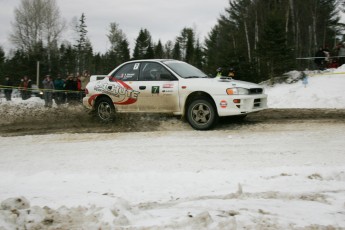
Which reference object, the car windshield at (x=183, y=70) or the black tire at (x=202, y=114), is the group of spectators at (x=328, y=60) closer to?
the car windshield at (x=183, y=70)

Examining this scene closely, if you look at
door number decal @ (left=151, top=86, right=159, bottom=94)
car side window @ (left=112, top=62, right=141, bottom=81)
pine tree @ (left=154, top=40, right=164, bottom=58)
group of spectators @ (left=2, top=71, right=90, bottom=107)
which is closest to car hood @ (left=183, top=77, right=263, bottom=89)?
door number decal @ (left=151, top=86, right=159, bottom=94)

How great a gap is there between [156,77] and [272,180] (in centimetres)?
446

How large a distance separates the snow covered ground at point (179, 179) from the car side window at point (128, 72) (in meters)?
1.51

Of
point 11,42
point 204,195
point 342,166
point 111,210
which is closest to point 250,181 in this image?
point 204,195

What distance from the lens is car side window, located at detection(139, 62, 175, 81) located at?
26.7 feet

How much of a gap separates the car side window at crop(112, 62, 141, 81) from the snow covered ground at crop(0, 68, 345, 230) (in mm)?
1515

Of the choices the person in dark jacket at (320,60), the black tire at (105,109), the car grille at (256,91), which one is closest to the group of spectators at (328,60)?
the person in dark jacket at (320,60)

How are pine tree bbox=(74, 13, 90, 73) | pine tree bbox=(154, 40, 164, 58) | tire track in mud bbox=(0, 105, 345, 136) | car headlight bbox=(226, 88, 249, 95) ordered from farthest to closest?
pine tree bbox=(154, 40, 164, 58) < pine tree bbox=(74, 13, 90, 73) < tire track in mud bbox=(0, 105, 345, 136) < car headlight bbox=(226, 88, 249, 95)

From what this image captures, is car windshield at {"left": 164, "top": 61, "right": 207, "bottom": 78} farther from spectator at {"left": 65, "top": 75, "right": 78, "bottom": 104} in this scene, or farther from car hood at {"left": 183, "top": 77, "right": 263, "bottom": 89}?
spectator at {"left": 65, "top": 75, "right": 78, "bottom": 104}

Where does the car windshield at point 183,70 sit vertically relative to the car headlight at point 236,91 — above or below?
above

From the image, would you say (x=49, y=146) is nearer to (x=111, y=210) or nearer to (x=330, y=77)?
(x=111, y=210)

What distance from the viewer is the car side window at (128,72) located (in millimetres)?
8578

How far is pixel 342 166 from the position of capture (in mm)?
4980

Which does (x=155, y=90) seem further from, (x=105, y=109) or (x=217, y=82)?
(x=105, y=109)
